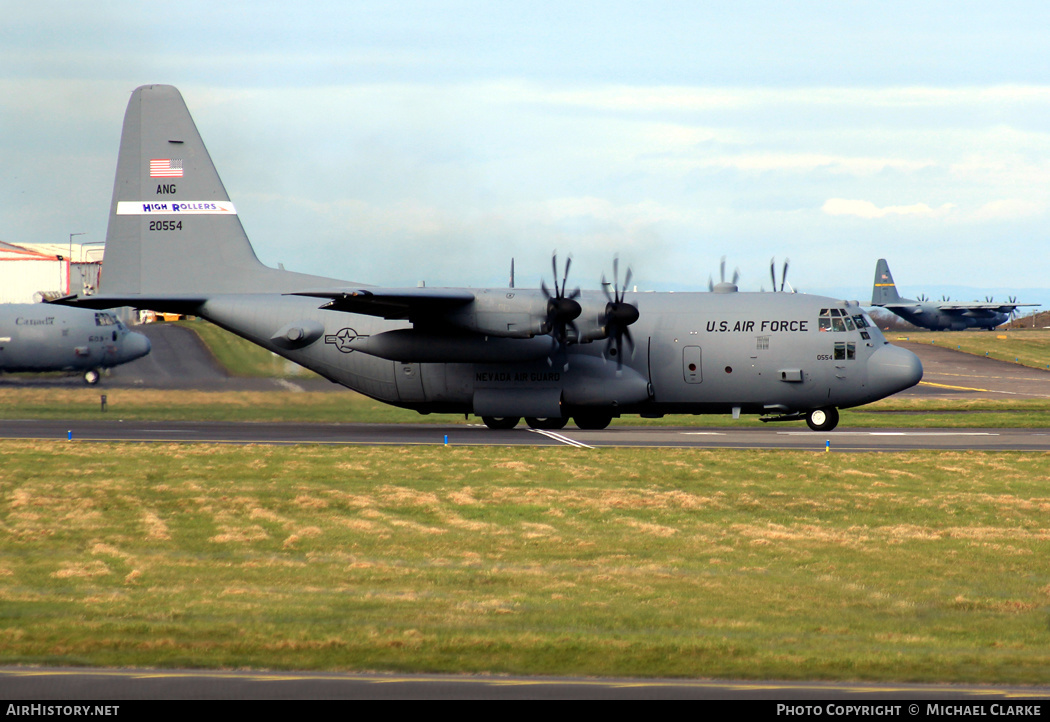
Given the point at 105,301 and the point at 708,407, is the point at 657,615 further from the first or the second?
the point at 105,301

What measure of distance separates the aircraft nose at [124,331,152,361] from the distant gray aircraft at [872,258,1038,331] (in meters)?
99.8

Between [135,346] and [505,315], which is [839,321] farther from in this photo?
[135,346]

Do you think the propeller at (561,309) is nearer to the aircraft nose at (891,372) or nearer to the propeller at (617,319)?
the propeller at (617,319)

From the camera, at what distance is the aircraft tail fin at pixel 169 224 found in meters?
37.0

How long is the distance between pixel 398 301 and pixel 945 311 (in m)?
113

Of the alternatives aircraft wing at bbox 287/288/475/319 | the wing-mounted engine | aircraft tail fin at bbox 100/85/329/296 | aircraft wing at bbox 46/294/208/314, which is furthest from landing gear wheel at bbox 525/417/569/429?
aircraft wing at bbox 46/294/208/314

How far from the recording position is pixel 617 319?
33.0 meters

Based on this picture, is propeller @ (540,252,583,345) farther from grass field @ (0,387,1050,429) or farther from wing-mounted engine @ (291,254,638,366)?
grass field @ (0,387,1050,429)

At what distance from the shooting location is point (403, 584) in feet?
47.9

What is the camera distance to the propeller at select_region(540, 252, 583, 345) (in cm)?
3219

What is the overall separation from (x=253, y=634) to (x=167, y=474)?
1469cm

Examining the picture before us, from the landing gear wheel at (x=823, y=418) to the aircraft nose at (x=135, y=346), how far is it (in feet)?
114

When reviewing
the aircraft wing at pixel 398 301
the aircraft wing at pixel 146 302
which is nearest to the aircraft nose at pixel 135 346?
the aircraft wing at pixel 146 302

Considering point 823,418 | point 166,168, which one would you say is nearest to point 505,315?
point 823,418
